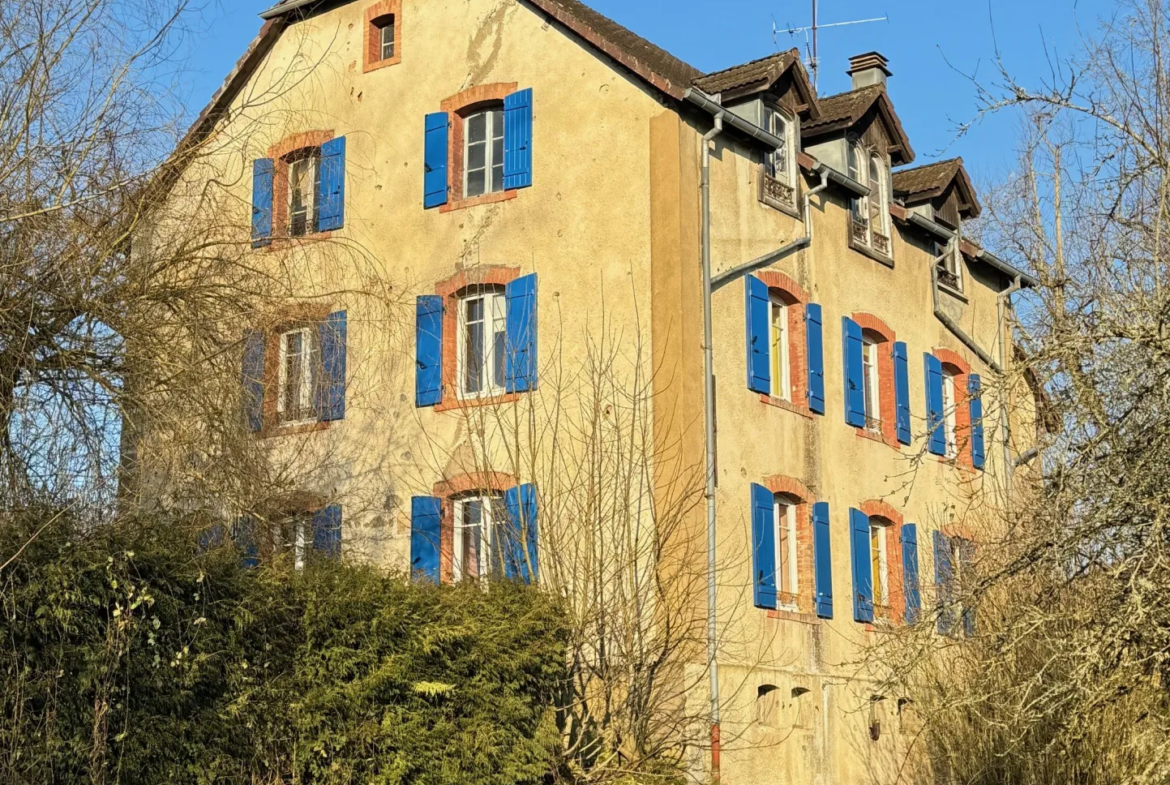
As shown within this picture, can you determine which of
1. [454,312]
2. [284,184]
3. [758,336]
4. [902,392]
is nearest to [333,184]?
[454,312]

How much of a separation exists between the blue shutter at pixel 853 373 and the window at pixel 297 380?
310 inches

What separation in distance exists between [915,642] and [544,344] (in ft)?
25.6

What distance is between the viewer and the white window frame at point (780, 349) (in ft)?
58.3

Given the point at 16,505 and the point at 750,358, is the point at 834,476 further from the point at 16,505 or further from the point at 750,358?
the point at 16,505

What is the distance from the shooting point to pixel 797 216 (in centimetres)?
1827

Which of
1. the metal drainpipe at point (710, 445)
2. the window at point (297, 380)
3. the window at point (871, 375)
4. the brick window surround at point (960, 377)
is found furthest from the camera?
the brick window surround at point (960, 377)

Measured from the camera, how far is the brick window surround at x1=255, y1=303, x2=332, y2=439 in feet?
36.1

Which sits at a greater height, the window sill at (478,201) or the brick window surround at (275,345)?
the window sill at (478,201)

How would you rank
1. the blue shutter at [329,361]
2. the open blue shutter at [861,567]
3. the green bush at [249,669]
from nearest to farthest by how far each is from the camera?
the green bush at [249,669] → the blue shutter at [329,361] → the open blue shutter at [861,567]

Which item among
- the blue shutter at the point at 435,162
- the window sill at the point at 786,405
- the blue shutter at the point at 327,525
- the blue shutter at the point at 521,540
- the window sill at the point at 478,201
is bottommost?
the blue shutter at the point at 521,540

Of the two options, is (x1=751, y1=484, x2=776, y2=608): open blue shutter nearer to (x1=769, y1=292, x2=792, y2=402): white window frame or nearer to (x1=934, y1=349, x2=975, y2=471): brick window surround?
(x1=769, y1=292, x2=792, y2=402): white window frame

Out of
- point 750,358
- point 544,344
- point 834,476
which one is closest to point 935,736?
point 834,476

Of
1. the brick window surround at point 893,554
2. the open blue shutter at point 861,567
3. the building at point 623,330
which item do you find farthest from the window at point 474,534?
the brick window surround at point 893,554

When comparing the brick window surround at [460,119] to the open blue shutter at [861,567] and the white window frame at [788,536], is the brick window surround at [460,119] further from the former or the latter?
the open blue shutter at [861,567]
